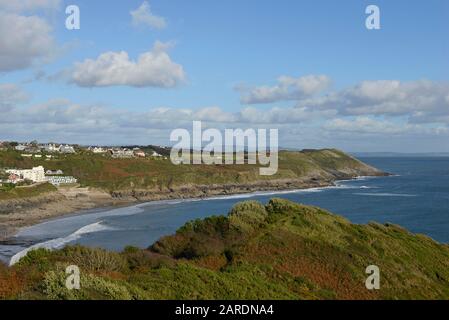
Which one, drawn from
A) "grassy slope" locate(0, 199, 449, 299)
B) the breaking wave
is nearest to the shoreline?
the breaking wave

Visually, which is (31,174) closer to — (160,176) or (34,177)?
(34,177)

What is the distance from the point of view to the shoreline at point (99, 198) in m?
70.2

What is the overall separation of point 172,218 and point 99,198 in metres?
31.9

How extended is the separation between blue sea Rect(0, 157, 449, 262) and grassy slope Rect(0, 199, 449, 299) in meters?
21.3

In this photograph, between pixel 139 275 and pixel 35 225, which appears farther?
pixel 35 225

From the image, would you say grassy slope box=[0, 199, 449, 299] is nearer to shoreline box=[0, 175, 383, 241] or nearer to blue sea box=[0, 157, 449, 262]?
blue sea box=[0, 157, 449, 262]

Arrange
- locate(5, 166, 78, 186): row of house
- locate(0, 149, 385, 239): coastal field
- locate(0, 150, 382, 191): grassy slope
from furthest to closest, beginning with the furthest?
locate(0, 150, 382, 191): grassy slope, locate(5, 166, 78, 186): row of house, locate(0, 149, 385, 239): coastal field

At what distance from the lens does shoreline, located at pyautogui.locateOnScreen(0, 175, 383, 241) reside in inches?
2763

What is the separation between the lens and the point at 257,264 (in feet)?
65.6
